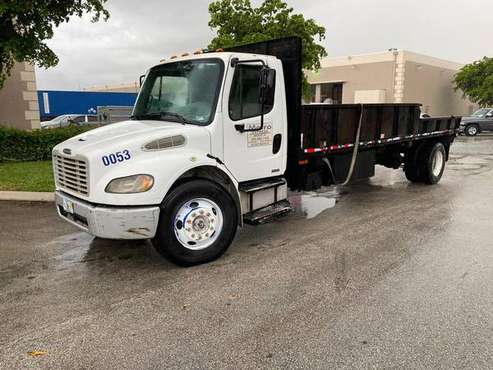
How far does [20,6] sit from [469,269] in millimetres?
9880

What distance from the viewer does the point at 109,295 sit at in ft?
13.8

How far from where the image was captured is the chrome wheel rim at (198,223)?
189 inches

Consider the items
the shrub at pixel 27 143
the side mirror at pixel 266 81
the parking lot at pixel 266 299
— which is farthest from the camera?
the shrub at pixel 27 143

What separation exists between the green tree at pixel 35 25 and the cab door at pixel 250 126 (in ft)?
22.0

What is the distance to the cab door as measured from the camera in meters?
5.22

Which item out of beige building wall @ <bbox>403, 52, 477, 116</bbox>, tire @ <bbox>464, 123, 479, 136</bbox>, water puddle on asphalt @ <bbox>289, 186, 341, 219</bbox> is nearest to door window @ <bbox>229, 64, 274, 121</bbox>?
water puddle on asphalt @ <bbox>289, 186, 341, 219</bbox>

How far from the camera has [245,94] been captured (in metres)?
5.34

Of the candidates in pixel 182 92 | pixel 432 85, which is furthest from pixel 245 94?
pixel 432 85

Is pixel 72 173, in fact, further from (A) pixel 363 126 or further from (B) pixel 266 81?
(A) pixel 363 126

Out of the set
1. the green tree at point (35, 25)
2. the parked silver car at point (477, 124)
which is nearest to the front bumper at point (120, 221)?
the green tree at point (35, 25)

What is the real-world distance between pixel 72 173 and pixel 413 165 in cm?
798

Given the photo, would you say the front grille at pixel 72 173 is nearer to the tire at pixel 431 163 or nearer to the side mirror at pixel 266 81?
the side mirror at pixel 266 81

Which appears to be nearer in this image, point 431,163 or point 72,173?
point 72,173

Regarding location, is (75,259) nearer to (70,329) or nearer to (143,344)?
(70,329)
